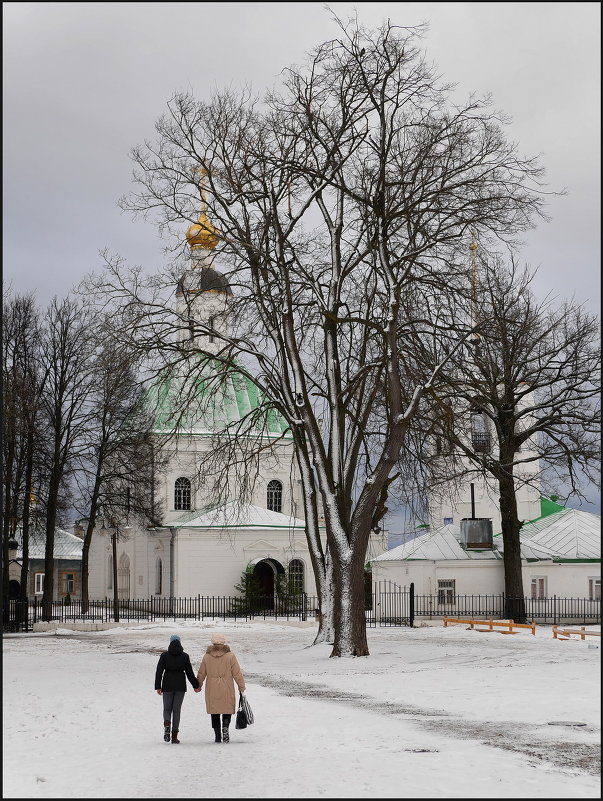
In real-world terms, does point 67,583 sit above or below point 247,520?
below

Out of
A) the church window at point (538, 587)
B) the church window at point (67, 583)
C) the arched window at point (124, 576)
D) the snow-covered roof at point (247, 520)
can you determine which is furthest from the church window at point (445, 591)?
the church window at point (67, 583)

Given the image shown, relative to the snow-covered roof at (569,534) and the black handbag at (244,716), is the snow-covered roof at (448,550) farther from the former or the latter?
the black handbag at (244,716)

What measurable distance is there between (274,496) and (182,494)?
5.27m

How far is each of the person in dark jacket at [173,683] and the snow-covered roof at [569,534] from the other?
3108cm

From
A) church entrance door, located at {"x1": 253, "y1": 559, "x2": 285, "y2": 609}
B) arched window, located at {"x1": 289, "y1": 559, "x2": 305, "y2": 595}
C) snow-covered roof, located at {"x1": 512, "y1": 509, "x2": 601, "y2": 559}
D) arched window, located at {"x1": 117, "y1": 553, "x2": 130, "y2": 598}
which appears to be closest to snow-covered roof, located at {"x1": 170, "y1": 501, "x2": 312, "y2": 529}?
arched window, located at {"x1": 289, "y1": 559, "x2": 305, "y2": 595}

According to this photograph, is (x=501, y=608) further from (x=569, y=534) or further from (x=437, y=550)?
(x=569, y=534)

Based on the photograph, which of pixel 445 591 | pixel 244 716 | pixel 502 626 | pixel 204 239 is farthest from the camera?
pixel 445 591

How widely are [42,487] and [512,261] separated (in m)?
21.1

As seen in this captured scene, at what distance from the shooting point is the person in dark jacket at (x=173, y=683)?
12.4 m

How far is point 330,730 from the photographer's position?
502 inches

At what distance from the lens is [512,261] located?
36125mm

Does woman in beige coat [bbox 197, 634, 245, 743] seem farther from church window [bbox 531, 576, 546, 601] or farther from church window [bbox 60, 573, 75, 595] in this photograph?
church window [bbox 60, 573, 75, 595]

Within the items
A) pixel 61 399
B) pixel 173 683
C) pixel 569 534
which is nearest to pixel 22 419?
pixel 61 399

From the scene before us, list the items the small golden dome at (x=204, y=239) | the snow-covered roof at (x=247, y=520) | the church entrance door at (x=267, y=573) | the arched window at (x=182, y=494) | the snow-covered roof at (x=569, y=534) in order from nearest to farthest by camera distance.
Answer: the small golden dome at (x=204, y=239)
the snow-covered roof at (x=569, y=534)
the snow-covered roof at (x=247, y=520)
the church entrance door at (x=267, y=573)
the arched window at (x=182, y=494)
